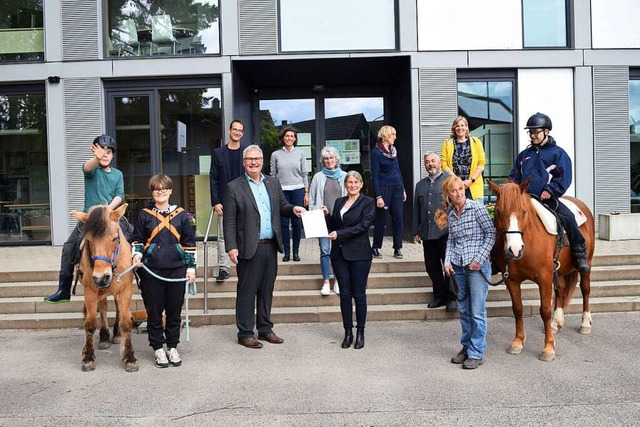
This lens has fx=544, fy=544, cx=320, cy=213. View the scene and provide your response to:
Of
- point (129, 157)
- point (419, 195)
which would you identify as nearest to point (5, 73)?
point (129, 157)

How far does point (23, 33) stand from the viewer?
10.6 m

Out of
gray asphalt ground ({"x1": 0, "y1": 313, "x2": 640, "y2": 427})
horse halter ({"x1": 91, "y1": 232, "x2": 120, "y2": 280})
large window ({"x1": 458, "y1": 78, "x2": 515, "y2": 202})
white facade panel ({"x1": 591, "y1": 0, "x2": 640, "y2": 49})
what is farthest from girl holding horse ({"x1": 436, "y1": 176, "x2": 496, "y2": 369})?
white facade panel ({"x1": 591, "y1": 0, "x2": 640, "y2": 49})

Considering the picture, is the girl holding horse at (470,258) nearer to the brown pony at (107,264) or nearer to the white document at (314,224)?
the white document at (314,224)

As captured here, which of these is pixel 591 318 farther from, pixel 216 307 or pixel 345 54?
pixel 345 54

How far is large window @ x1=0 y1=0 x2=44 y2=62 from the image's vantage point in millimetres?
10602

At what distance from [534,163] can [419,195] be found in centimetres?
145

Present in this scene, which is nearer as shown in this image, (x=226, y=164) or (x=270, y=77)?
(x=226, y=164)

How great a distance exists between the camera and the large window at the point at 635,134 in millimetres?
10609

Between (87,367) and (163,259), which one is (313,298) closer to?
(163,259)

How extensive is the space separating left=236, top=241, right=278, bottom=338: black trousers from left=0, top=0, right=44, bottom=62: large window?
7524mm

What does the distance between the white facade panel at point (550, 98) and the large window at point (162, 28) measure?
5.89 m

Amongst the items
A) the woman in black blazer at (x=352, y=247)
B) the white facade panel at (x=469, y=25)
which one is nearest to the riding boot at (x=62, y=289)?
the woman in black blazer at (x=352, y=247)

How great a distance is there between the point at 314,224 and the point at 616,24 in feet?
27.4

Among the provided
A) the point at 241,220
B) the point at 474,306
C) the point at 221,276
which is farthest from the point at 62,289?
the point at 474,306
